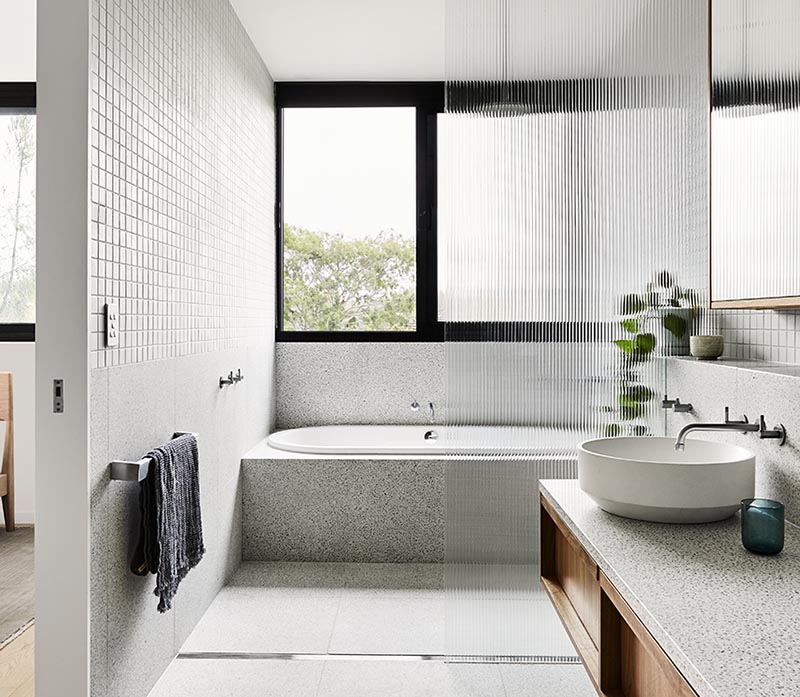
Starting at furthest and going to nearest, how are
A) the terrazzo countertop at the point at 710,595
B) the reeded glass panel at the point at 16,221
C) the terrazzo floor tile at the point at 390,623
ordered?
the reeded glass panel at the point at 16,221 → the terrazzo floor tile at the point at 390,623 → the terrazzo countertop at the point at 710,595

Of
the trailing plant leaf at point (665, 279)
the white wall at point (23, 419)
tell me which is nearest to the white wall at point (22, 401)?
the white wall at point (23, 419)

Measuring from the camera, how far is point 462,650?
98.6 inches

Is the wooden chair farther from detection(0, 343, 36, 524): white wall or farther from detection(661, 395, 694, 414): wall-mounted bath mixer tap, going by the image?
detection(661, 395, 694, 414): wall-mounted bath mixer tap

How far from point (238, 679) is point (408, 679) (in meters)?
0.58

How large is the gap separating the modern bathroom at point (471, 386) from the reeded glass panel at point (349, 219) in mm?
860

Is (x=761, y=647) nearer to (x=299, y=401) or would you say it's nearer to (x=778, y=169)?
(x=778, y=169)

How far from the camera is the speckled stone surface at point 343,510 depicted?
359 cm

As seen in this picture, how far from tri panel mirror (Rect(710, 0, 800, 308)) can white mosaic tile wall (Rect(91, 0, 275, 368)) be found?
1.70 m

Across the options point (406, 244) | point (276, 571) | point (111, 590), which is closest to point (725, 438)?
point (111, 590)

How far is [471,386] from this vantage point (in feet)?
7.84

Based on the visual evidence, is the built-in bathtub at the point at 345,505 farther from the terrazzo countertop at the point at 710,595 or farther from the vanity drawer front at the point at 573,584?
the terrazzo countertop at the point at 710,595

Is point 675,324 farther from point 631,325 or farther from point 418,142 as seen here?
point 418,142

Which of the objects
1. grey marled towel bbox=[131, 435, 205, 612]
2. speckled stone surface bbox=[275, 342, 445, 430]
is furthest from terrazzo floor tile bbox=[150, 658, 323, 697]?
speckled stone surface bbox=[275, 342, 445, 430]

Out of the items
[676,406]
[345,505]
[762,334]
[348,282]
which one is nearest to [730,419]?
[676,406]
